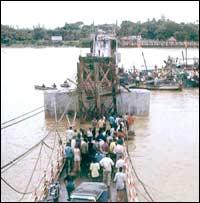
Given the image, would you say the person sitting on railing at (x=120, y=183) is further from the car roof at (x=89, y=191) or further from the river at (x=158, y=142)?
the river at (x=158, y=142)

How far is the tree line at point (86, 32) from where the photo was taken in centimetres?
11462

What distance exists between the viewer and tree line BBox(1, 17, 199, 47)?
11462 centimetres

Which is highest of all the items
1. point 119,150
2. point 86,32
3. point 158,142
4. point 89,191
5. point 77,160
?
point 86,32

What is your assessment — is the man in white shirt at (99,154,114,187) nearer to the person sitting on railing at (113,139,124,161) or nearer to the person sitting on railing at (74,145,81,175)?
Result: the person sitting on railing at (74,145,81,175)

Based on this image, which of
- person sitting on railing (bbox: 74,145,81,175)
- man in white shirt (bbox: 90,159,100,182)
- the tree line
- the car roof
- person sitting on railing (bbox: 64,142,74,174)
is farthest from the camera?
the tree line

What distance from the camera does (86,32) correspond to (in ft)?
461

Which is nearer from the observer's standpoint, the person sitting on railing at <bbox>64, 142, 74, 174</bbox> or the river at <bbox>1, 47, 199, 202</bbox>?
the person sitting on railing at <bbox>64, 142, 74, 174</bbox>

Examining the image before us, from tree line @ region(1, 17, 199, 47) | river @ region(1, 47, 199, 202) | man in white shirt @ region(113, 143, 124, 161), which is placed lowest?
river @ region(1, 47, 199, 202)

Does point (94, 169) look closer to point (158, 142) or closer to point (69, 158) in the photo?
point (69, 158)

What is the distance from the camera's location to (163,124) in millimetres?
26812

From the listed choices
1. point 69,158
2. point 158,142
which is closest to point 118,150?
point 69,158

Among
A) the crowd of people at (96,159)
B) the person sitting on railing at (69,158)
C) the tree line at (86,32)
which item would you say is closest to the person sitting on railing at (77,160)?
the crowd of people at (96,159)

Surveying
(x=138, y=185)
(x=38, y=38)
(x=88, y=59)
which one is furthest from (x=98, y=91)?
(x=38, y=38)

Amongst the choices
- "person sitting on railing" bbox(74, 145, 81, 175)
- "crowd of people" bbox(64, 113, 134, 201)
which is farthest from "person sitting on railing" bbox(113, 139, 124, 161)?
"person sitting on railing" bbox(74, 145, 81, 175)
